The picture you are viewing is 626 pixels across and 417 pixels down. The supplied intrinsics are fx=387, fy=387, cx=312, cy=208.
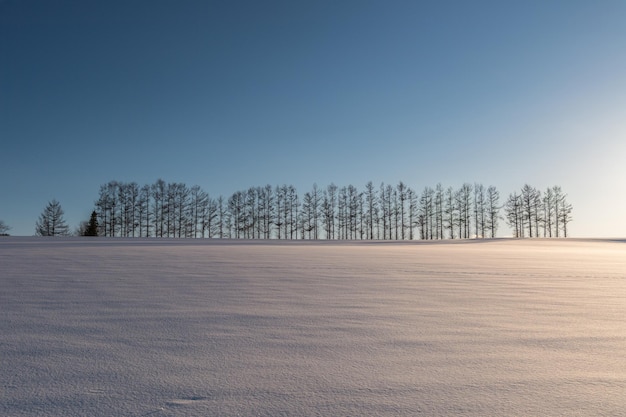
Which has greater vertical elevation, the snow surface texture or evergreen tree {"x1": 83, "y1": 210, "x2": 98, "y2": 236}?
evergreen tree {"x1": 83, "y1": 210, "x2": 98, "y2": 236}

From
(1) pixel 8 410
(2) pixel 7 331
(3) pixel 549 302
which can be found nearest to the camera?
(1) pixel 8 410

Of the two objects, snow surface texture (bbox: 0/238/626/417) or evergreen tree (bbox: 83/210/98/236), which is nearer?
snow surface texture (bbox: 0/238/626/417)

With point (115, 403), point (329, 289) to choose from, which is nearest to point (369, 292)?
Result: point (329, 289)

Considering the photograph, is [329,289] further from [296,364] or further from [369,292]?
[296,364]

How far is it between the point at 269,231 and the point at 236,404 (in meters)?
44.7

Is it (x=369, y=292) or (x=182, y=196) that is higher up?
(x=182, y=196)

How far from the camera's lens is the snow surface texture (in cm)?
156

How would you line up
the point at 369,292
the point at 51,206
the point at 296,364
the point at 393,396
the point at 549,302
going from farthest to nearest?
1. the point at 51,206
2. the point at 369,292
3. the point at 549,302
4. the point at 296,364
5. the point at 393,396

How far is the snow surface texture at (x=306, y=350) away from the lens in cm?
156

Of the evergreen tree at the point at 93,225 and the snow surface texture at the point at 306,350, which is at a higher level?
the evergreen tree at the point at 93,225

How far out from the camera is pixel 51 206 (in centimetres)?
4191

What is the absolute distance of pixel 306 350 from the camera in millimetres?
2207

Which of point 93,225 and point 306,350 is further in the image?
point 93,225

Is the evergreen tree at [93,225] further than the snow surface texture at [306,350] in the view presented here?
Yes
